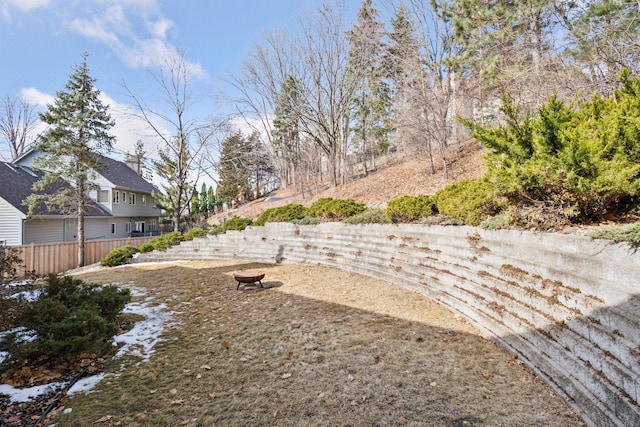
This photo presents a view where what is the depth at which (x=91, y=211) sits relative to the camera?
19.2 meters

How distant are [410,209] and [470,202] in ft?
6.52

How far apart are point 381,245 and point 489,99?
9994mm

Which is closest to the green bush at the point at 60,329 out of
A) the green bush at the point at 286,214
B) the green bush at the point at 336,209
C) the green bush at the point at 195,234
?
the green bush at the point at 336,209

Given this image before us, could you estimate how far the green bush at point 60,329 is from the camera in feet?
11.4

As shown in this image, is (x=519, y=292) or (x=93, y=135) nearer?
(x=519, y=292)

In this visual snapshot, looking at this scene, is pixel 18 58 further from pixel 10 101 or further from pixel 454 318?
pixel 454 318

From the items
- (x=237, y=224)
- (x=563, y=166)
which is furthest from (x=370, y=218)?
(x=237, y=224)

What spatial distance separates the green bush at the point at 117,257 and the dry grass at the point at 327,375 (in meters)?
9.60

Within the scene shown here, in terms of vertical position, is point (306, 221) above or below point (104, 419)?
above

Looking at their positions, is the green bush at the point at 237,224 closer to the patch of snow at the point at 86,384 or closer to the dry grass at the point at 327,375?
the dry grass at the point at 327,375

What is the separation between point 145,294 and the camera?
23.5 feet

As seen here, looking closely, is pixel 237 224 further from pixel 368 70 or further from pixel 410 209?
pixel 368 70

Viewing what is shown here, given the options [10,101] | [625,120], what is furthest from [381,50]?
[10,101]

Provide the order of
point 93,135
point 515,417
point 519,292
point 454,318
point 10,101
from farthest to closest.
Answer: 1. point 10,101
2. point 93,135
3. point 454,318
4. point 519,292
5. point 515,417
